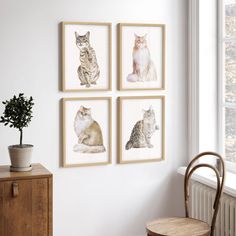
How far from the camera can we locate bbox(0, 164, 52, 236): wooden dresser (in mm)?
3248

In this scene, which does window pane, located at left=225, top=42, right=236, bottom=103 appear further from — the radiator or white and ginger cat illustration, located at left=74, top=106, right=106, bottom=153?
white and ginger cat illustration, located at left=74, top=106, right=106, bottom=153

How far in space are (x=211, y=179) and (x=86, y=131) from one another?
0.94 m

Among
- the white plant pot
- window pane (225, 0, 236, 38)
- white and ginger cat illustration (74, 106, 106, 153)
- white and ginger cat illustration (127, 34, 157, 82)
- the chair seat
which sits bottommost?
the chair seat

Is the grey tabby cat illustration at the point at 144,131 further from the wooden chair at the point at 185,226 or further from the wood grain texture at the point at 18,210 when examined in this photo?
the wood grain texture at the point at 18,210

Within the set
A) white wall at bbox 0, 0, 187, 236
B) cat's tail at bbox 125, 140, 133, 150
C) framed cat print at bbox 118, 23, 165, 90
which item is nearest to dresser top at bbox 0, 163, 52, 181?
white wall at bbox 0, 0, 187, 236

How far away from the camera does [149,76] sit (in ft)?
13.6

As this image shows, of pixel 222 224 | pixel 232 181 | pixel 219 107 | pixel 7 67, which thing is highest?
pixel 7 67

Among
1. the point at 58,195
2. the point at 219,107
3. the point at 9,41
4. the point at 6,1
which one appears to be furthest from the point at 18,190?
the point at 219,107

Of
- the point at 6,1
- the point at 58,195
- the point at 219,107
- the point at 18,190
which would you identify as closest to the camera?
the point at 18,190

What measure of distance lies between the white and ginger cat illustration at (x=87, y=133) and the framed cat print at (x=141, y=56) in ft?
1.06

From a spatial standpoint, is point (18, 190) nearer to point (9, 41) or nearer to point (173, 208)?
point (9, 41)

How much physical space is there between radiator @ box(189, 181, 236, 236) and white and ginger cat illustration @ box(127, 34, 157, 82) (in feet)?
2.86

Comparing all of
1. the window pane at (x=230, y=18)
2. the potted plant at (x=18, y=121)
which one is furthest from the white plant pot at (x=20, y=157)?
the window pane at (x=230, y=18)

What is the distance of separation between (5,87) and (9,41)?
0.31 meters
